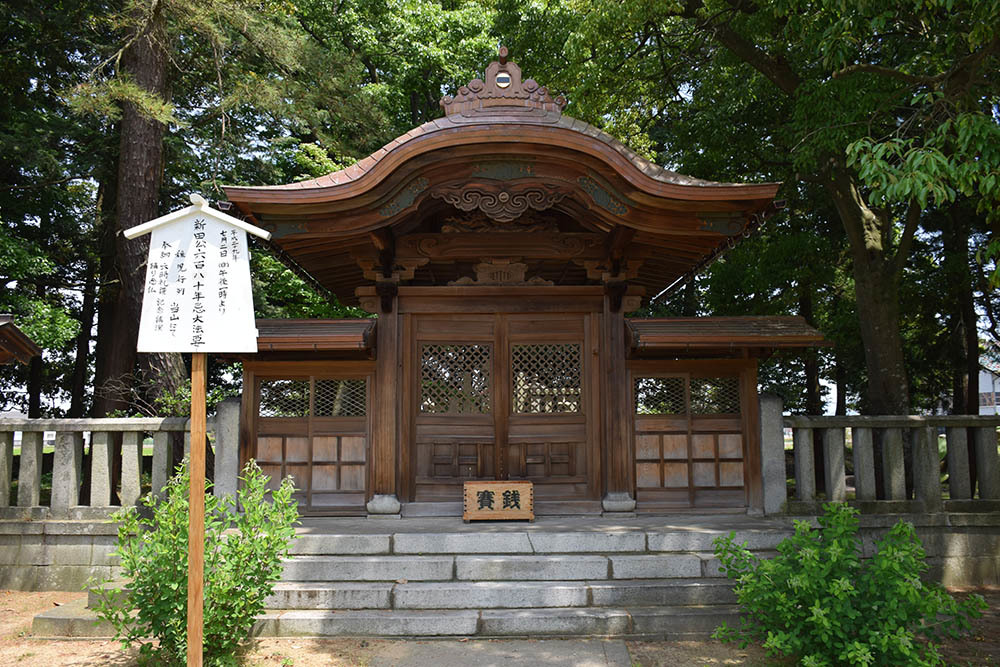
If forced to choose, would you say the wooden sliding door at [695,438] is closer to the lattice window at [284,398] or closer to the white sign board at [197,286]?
the lattice window at [284,398]

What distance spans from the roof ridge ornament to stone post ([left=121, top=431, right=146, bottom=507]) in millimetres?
4897

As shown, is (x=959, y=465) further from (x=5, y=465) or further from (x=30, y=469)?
(x=5, y=465)

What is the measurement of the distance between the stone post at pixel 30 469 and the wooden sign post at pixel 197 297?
4.52 meters

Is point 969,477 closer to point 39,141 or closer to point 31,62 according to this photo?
point 39,141

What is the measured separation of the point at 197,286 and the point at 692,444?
18.4ft

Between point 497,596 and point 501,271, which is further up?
point 501,271

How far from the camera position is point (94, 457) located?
7.37 meters

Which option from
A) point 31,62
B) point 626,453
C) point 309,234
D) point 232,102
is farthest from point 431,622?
point 31,62

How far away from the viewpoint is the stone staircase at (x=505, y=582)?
18.1 feet

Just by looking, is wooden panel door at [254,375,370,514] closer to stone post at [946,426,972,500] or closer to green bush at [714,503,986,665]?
green bush at [714,503,986,665]

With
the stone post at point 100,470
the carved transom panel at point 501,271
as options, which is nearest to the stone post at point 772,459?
the carved transom panel at point 501,271

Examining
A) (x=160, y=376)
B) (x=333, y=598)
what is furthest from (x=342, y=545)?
(x=160, y=376)

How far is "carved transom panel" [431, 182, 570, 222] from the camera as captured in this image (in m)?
6.80

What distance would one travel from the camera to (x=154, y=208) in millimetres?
11672
